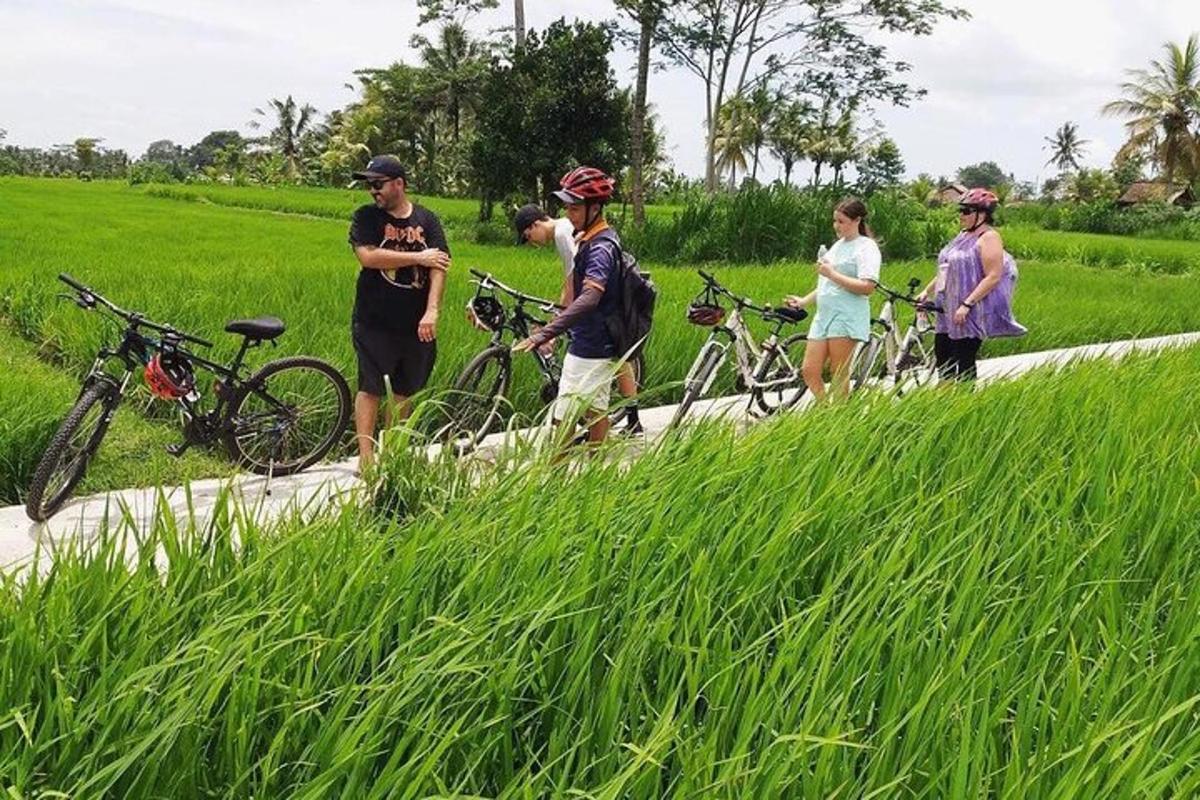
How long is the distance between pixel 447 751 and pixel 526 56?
682 inches

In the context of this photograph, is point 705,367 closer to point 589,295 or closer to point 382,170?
point 589,295

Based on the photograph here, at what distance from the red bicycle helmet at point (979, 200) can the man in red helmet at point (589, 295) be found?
2191 mm

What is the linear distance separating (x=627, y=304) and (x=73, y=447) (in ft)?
6.94

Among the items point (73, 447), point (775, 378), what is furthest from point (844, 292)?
point (73, 447)

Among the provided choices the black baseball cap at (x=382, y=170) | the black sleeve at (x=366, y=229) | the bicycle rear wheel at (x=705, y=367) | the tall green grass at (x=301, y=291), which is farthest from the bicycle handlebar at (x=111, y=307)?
the bicycle rear wheel at (x=705, y=367)

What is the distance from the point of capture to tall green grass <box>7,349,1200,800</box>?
4.57ft

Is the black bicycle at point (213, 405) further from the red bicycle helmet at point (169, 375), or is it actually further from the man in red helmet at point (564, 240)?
the man in red helmet at point (564, 240)

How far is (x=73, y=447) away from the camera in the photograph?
12.0ft

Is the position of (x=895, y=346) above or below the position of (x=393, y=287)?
below

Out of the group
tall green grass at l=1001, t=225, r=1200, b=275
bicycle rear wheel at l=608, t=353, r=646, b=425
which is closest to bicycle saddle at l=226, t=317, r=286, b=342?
bicycle rear wheel at l=608, t=353, r=646, b=425

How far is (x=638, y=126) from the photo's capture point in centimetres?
1680

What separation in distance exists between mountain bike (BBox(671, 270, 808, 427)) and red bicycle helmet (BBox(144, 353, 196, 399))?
2.16 meters

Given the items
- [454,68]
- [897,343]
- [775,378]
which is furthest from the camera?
[454,68]

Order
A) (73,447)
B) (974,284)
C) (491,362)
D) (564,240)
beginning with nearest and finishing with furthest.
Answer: (73,447) → (564,240) → (491,362) → (974,284)
